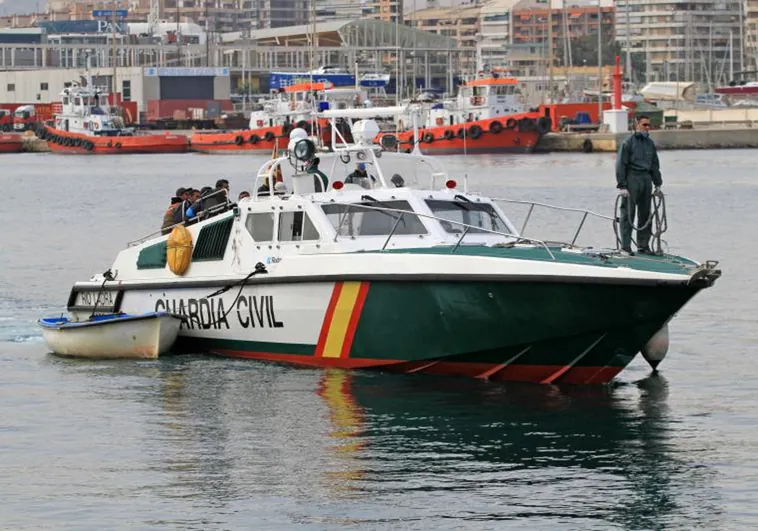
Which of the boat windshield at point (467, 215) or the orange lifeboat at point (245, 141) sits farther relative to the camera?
the orange lifeboat at point (245, 141)

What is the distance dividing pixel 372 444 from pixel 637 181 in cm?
547

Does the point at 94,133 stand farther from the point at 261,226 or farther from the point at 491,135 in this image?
the point at 261,226

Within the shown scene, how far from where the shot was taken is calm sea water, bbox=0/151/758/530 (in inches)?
551

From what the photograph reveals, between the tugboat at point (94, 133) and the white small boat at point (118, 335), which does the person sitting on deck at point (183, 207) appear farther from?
the tugboat at point (94, 133)

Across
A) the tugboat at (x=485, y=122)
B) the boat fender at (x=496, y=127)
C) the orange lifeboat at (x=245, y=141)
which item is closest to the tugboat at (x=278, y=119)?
the orange lifeboat at (x=245, y=141)

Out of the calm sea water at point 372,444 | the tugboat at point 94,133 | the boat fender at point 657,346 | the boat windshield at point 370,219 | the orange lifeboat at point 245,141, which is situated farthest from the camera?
the tugboat at point 94,133

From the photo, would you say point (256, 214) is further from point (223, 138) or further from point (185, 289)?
point (223, 138)

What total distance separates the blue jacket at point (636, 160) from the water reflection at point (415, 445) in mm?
2435

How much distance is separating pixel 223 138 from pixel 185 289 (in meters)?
81.6

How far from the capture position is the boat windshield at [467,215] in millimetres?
19844

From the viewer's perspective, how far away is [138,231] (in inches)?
1732

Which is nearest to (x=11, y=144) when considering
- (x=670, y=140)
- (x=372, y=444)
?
(x=670, y=140)

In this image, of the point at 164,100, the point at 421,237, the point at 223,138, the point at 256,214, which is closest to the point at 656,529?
the point at 421,237

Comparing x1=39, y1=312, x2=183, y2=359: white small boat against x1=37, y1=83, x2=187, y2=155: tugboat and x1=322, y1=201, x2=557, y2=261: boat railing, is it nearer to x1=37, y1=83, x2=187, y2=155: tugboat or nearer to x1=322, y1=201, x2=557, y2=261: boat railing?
x1=322, y1=201, x2=557, y2=261: boat railing
